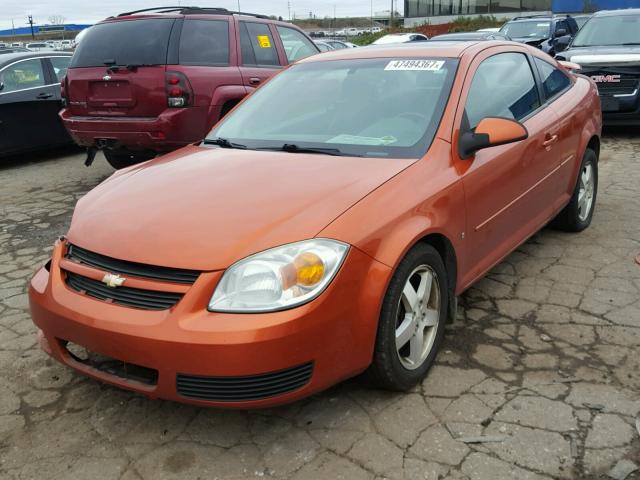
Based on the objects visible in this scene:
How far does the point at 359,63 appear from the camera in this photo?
11.9 feet

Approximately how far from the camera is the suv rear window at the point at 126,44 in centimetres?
610

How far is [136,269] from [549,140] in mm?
2767

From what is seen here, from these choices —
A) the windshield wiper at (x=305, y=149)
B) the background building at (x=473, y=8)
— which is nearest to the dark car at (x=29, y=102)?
the windshield wiper at (x=305, y=149)

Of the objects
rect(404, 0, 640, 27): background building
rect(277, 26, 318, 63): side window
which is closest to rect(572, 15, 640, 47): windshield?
rect(277, 26, 318, 63): side window

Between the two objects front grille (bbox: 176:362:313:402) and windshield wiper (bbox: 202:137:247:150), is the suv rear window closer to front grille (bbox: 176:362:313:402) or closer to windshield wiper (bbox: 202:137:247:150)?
windshield wiper (bbox: 202:137:247:150)

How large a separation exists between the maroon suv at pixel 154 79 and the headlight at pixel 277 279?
400cm

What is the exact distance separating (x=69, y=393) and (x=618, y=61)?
824 cm

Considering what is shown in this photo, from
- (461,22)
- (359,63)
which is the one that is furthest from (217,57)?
(461,22)

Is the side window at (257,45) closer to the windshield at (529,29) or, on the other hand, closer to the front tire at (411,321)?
the front tire at (411,321)

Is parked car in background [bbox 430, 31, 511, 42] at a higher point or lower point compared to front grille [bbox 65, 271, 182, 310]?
higher

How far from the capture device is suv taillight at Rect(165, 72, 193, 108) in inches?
235

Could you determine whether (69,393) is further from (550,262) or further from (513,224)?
(550,262)

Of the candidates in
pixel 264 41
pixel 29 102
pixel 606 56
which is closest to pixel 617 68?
pixel 606 56

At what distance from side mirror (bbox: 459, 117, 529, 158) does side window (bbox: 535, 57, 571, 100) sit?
4.47 ft
